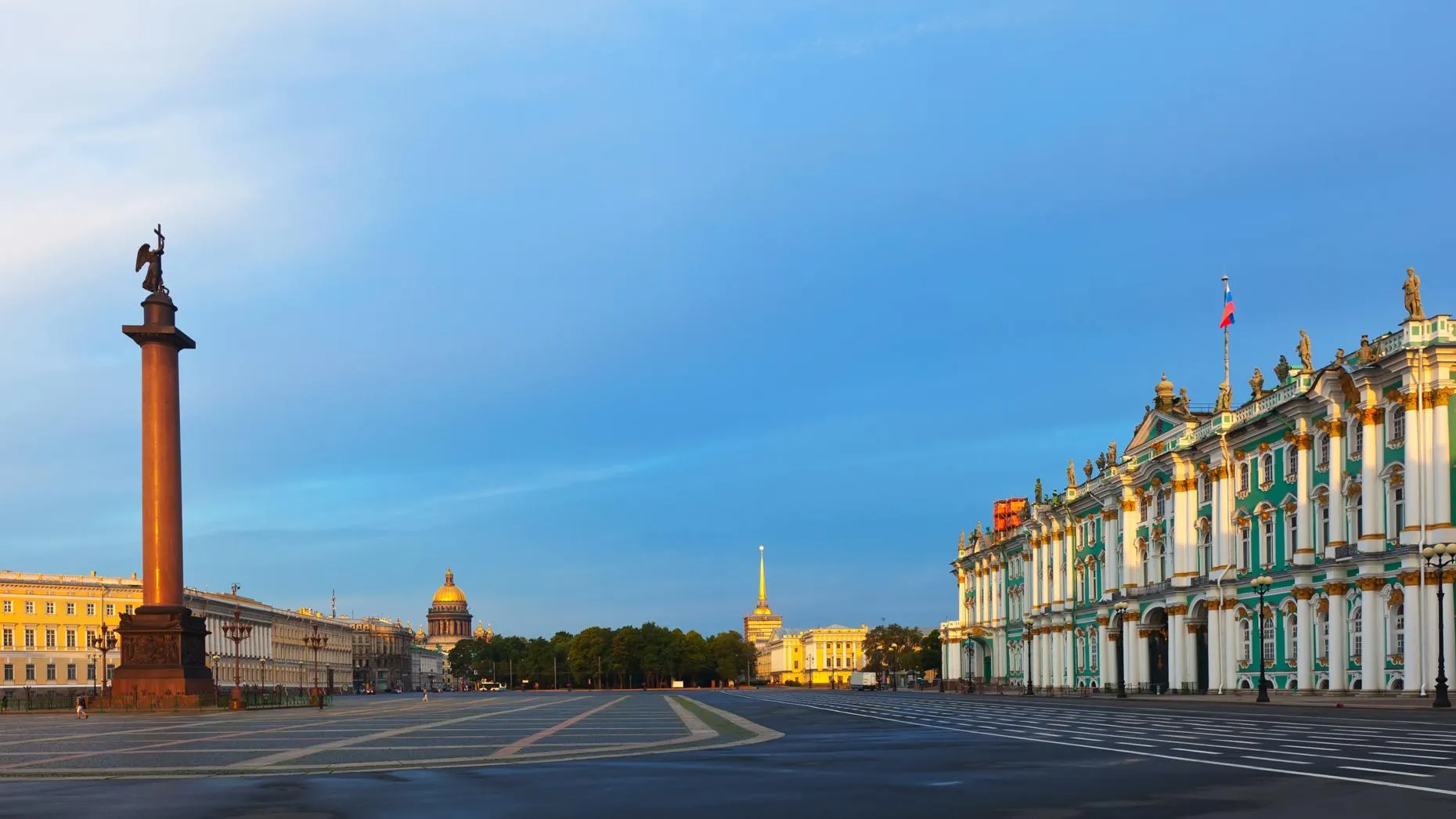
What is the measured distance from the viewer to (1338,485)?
66.9m

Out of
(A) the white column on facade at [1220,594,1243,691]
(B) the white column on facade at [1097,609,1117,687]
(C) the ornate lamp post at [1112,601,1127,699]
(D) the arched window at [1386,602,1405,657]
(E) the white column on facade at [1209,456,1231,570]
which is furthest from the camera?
(B) the white column on facade at [1097,609,1117,687]

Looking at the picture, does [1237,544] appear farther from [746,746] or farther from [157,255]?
[157,255]

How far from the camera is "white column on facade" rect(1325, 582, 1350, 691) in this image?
6638 cm

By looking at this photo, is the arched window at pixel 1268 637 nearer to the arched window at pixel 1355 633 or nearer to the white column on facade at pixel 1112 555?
the arched window at pixel 1355 633

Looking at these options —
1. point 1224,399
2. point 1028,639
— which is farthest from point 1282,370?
point 1028,639

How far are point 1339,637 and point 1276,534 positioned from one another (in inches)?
345

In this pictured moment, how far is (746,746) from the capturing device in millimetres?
32594

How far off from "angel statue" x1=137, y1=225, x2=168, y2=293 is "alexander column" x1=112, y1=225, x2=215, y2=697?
8.52 feet

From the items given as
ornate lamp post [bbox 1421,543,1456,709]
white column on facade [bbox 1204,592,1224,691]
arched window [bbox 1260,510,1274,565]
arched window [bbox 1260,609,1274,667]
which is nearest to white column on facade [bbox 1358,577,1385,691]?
ornate lamp post [bbox 1421,543,1456,709]

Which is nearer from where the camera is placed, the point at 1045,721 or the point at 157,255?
the point at 1045,721

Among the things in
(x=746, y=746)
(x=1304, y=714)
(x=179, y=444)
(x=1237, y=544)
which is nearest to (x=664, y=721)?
(x=746, y=746)

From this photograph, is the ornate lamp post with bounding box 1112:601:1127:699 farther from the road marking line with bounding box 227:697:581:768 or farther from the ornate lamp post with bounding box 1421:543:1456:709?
the road marking line with bounding box 227:697:581:768

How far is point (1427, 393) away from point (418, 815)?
54.3m

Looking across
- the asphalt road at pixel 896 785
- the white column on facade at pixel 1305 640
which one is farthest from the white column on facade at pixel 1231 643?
the asphalt road at pixel 896 785
